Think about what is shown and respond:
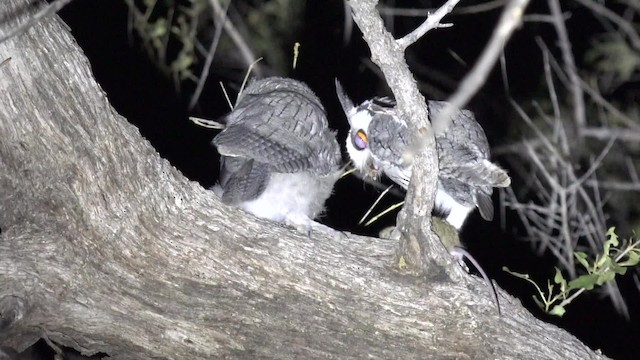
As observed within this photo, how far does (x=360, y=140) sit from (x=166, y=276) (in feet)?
3.69

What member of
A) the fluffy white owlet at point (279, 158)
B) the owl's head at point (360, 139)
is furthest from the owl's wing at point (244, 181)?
the owl's head at point (360, 139)

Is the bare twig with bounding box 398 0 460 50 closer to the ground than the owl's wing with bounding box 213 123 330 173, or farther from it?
farther from it

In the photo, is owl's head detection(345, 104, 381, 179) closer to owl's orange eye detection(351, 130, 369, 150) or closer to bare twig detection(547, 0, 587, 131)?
owl's orange eye detection(351, 130, 369, 150)

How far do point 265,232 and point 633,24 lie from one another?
10.8ft

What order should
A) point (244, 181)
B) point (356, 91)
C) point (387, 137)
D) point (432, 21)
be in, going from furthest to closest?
1. point (356, 91)
2. point (387, 137)
3. point (244, 181)
4. point (432, 21)

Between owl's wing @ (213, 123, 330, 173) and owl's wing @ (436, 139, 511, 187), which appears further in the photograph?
owl's wing @ (436, 139, 511, 187)

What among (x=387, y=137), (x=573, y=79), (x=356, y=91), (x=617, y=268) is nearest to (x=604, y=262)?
(x=617, y=268)

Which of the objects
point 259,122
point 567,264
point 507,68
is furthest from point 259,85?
point 507,68

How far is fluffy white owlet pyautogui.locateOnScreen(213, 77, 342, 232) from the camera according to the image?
2.83 metres

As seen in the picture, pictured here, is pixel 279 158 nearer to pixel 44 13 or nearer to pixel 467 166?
pixel 467 166

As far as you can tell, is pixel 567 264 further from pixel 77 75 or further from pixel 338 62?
pixel 77 75

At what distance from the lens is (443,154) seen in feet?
10.3

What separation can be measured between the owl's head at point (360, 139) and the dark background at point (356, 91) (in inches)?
32.2

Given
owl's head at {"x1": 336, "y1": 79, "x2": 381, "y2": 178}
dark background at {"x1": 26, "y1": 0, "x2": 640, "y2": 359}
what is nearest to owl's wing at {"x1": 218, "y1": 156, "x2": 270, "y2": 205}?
owl's head at {"x1": 336, "y1": 79, "x2": 381, "y2": 178}
